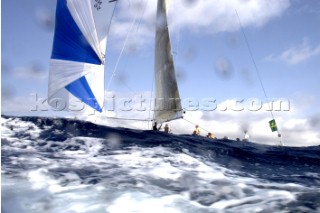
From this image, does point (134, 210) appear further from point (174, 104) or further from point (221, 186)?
point (174, 104)

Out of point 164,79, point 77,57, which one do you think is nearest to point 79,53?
point 77,57

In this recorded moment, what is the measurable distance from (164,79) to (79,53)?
22.2ft

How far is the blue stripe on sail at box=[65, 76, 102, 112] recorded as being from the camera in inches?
566

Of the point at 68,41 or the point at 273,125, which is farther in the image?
the point at 273,125

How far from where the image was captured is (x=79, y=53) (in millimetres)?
14977

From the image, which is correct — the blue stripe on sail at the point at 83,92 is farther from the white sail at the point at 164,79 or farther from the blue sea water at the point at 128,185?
the white sail at the point at 164,79

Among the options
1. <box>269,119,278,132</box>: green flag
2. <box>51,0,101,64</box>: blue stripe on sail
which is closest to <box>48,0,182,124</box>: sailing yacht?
<box>51,0,101,64</box>: blue stripe on sail

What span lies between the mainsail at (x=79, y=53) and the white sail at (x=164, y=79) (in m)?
5.83

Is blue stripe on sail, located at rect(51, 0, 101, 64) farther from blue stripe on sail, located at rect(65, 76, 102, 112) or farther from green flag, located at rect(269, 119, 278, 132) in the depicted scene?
green flag, located at rect(269, 119, 278, 132)

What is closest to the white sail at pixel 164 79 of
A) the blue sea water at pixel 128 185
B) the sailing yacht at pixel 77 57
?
the sailing yacht at pixel 77 57

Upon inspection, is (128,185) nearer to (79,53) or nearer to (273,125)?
(79,53)

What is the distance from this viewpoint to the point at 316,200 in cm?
493

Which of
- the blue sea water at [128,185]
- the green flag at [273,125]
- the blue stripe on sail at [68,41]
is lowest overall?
the blue sea water at [128,185]

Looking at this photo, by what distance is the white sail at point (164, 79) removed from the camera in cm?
2003
